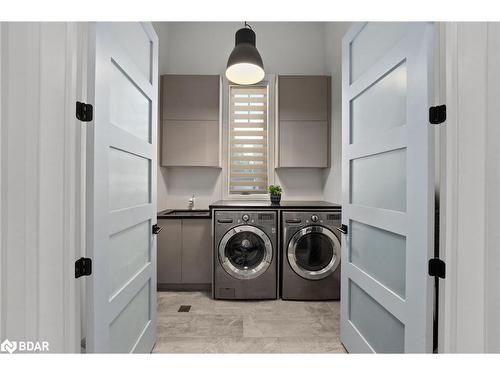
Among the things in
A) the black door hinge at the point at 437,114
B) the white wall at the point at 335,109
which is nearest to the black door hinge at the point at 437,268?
the black door hinge at the point at 437,114

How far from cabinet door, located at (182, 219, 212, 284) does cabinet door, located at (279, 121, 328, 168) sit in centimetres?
125

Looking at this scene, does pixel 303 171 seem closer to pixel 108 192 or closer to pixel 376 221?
pixel 376 221

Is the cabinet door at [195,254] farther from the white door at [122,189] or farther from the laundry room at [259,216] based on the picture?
the white door at [122,189]

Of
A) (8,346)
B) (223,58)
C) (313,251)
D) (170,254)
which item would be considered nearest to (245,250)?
(313,251)

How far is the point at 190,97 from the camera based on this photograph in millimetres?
2920

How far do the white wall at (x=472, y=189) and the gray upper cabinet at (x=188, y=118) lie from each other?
7.83 feet

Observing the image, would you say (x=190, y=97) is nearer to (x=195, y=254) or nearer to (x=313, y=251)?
(x=195, y=254)

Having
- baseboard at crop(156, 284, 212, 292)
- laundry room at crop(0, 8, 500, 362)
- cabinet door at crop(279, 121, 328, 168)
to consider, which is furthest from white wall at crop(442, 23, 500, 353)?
baseboard at crop(156, 284, 212, 292)

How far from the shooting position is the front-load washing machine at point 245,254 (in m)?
2.45

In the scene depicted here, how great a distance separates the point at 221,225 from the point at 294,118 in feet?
4.96

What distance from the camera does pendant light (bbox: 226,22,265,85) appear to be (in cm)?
224

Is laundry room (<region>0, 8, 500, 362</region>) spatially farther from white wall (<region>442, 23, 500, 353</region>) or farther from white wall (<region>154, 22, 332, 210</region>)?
white wall (<region>154, 22, 332, 210</region>)

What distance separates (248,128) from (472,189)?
2612mm
